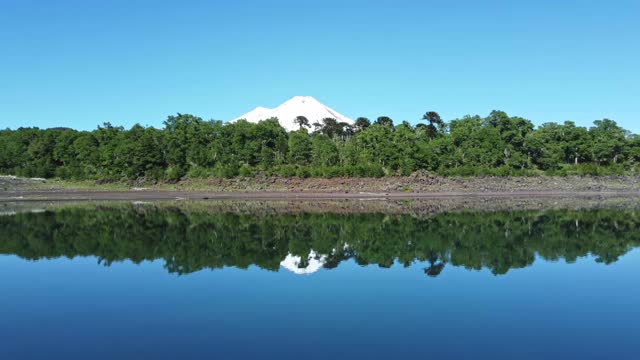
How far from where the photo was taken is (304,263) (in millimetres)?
23234

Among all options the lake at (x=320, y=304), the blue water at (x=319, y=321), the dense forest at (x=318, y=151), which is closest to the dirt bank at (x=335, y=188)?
the dense forest at (x=318, y=151)

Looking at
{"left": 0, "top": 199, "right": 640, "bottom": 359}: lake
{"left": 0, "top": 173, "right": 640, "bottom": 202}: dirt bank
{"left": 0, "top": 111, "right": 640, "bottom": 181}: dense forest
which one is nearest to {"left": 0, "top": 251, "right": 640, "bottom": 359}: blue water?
{"left": 0, "top": 199, "right": 640, "bottom": 359}: lake

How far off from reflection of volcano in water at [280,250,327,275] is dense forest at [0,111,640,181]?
57903 millimetres

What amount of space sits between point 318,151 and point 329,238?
60754mm

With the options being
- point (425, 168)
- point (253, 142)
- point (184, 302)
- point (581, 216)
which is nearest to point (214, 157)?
point (253, 142)

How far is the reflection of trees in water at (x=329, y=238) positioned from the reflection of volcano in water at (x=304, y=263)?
1.04ft

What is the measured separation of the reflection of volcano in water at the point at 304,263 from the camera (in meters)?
21.5

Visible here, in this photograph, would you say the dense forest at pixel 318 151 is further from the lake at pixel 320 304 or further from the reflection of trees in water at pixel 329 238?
the lake at pixel 320 304

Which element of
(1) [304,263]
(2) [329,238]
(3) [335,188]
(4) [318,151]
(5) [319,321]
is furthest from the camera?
(4) [318,151]

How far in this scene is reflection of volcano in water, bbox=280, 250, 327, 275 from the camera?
2148cm

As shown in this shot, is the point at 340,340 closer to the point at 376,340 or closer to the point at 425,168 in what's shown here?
the point at 376,340

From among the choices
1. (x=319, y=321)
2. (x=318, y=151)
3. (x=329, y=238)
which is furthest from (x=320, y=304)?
(x=318, y=151)

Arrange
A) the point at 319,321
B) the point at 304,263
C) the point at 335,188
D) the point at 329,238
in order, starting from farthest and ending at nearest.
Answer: the point at 335,188, the point at 329,238, the point at 304,263, the point at 319,321

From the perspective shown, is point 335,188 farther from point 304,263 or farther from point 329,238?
point 304,263
